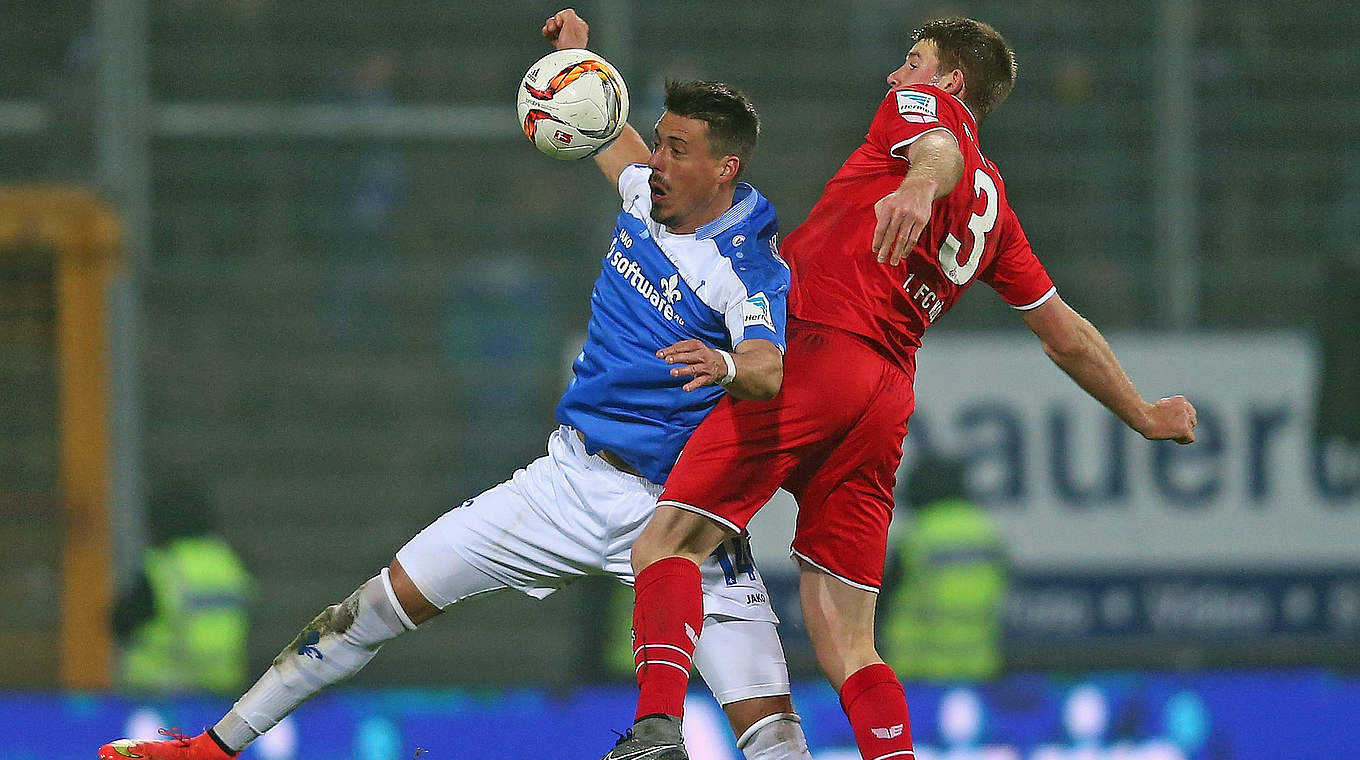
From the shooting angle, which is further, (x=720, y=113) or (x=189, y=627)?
(x=189, y=627)

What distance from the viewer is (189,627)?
8.70m

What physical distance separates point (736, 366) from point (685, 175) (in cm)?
65

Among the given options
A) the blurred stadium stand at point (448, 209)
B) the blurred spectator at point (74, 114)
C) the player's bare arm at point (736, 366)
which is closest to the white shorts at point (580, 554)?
the player's bare arm at point (736, 366)

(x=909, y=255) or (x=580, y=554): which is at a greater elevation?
(x=909, y=255)

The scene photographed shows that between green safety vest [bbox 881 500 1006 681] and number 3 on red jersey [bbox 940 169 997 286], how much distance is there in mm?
4559

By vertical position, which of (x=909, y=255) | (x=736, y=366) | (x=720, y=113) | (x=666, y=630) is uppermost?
(x=720, y=113)

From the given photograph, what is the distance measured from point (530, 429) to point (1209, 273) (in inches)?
154

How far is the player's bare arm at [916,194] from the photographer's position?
13.0 ft

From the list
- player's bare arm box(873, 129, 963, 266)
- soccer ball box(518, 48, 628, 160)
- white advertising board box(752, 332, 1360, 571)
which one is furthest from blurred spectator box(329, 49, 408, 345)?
player's bare arm box(873, 129, 963, 266)

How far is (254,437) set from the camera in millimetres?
9531

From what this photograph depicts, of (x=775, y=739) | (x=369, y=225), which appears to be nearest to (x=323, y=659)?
(x=775, y=739)

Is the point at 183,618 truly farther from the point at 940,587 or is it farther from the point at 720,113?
the point at 720,113

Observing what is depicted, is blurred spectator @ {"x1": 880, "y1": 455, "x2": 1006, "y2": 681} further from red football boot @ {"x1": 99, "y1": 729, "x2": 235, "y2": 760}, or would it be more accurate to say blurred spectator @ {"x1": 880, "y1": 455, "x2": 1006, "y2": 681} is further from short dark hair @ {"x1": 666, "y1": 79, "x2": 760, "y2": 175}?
red football boot @ {"x1": 99, "y1": 729, "x2": 235, "y2": 760}

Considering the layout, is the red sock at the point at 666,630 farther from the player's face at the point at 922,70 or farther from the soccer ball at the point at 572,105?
the player's face at the point at 922,70
